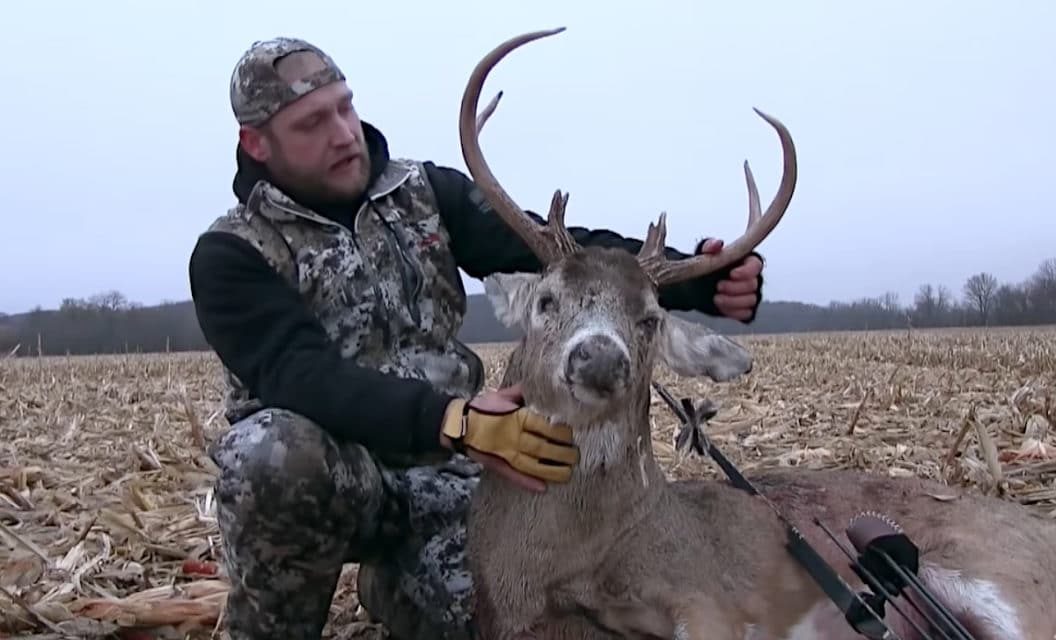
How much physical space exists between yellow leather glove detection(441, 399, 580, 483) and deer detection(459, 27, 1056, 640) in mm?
88

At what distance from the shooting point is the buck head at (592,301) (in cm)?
387

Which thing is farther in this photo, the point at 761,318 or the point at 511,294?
the point at 761,318

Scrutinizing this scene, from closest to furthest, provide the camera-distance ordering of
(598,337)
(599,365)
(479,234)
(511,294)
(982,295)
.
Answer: (599,365)
(598,337)
(511,294)
(479,234)
(982,295)

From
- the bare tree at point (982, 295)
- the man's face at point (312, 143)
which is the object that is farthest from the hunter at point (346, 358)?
the bare tree at point (982, 295)

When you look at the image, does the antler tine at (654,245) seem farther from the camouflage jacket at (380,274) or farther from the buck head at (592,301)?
the camouflage jacket at (380,274)

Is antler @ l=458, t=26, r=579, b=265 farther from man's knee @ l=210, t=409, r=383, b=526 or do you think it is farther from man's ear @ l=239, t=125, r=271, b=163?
man's knee @ l=210, t=409, r=383, b=526

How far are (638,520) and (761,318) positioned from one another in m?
33.7

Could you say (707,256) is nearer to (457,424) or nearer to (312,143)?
(457,424)

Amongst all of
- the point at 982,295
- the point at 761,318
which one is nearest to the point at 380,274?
the point at 761,318

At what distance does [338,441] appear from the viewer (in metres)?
4.04

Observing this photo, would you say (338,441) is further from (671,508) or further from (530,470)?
(671,508)

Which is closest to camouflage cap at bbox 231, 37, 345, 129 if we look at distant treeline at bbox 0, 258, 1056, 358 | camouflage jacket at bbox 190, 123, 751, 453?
camouflage jacket at bbox 190, 123, 751, 453

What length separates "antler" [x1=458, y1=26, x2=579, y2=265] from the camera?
4.14m

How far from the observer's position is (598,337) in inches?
145
